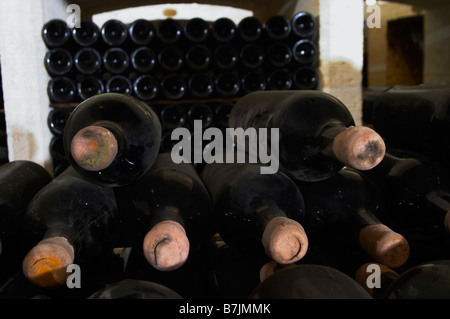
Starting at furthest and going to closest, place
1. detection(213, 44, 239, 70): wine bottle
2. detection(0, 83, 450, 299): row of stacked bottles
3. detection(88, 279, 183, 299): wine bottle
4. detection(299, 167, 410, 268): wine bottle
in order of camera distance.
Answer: detection(213, 44, 239, 70): wine bottle < detection(299, 167, 410, 268): wine bottle < detection(0, 83, 450, 299): row of stacked bottles < detection(88, 279, 183, 299): wine bottle

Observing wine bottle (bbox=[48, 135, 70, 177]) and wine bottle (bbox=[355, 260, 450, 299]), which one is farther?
wine bottle (bbox=[48, 135, 70, 177])

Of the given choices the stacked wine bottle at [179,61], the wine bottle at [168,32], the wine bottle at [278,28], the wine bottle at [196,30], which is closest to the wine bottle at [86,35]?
the stacked wine bottle at [179,61]

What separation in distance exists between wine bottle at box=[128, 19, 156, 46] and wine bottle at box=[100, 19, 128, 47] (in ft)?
0.13

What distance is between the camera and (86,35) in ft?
6.54

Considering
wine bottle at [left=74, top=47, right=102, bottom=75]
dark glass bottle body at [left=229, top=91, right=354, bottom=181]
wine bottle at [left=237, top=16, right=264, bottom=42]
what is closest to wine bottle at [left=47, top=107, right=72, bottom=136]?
wine bottle at [left=74, top=47, right=102, bottom=75]

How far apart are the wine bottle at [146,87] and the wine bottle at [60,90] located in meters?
0.35

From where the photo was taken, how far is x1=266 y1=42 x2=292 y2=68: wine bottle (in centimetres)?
207

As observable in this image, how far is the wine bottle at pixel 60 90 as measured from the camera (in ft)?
6.54

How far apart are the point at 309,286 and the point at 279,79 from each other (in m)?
1.67

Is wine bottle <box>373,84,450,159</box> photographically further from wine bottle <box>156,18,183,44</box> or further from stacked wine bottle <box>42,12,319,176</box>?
wine bottle <box>156,18,183,44</box>

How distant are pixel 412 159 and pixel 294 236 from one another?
0.55 m

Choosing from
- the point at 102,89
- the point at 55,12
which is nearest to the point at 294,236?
the point at 102,89
